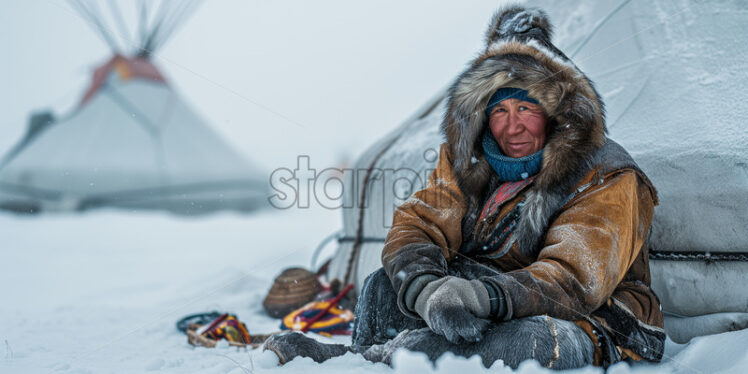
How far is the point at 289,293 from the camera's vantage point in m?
1.85

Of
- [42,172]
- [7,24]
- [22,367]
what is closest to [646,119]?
[22,367]

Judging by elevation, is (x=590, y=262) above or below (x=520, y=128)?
below

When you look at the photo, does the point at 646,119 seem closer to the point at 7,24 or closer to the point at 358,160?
Result: the point at 358,160

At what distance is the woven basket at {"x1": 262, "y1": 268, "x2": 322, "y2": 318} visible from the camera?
6.01ft

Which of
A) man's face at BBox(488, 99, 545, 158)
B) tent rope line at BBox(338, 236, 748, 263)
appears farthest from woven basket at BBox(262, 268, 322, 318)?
tent rope line at BBox(338, 236, 748, 263)

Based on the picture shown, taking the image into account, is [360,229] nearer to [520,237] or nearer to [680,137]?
[520,237]

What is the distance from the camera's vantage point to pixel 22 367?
1.10 meters

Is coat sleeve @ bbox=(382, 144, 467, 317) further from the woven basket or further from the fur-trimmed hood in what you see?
the woven basket

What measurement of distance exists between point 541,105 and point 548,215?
294 mm

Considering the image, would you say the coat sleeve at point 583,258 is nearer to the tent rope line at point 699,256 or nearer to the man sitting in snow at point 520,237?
the man sitting in snow at point 520,237

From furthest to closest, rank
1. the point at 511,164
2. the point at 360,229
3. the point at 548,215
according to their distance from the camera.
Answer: the point at 360,229
the point at 511,164
the point at 548,215

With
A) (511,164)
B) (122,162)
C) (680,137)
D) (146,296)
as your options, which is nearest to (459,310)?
(511,164)

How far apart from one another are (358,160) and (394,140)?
8.5 inches

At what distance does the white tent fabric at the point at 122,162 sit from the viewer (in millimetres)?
4871
